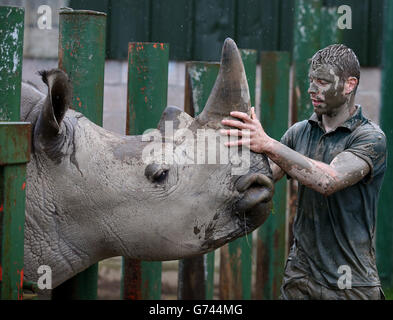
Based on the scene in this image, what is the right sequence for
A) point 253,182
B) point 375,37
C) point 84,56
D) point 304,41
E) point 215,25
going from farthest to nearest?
point 375,37 → point 215,25 → point 304,41 → point 84,56 → point 253,182

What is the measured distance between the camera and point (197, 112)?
4.26m

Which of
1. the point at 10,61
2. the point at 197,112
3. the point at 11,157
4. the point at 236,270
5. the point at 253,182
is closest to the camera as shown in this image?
the point at 11,157

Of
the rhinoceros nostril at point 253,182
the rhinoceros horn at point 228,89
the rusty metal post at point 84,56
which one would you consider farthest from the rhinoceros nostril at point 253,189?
the rusty metal post at point 84,56

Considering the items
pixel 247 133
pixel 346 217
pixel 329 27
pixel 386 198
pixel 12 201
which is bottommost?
pixel 386 198

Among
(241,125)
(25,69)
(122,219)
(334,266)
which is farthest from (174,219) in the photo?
(25,69)

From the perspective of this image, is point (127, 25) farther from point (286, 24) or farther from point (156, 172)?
point (156, 172)

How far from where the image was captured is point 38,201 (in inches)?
116

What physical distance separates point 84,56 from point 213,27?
2279mm

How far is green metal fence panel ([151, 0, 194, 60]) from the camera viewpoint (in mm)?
5480

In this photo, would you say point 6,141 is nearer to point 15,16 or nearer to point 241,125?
point 15,16

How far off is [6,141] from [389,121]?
4.04 m
